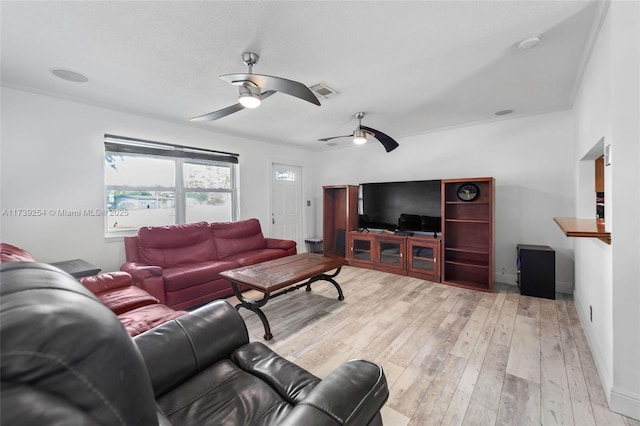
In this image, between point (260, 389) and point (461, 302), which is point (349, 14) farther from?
point (461, 302)

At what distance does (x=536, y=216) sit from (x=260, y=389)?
14.0 feet

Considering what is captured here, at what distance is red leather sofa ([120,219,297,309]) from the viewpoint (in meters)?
2.86

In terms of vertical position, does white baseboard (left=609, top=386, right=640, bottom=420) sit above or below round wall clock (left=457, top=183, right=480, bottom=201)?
below

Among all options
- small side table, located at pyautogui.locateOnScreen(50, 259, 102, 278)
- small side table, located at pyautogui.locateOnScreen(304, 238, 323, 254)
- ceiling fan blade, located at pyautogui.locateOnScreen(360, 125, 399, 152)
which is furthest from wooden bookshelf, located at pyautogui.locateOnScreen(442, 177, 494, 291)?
small side table, located at pyautogui.locateOnScreen(50, 259, 102, 278)

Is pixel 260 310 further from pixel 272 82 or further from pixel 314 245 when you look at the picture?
pixel 314 245

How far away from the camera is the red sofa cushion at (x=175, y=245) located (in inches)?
129

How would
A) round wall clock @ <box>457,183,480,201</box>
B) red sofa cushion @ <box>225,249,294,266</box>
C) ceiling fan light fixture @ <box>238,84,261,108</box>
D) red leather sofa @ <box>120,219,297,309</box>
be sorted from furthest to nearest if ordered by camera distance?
1. round wall clock @ <box>457,183,480,201</box>
2. red sofa cushion @ <box>225,249,294,266</box>
3. red leather sofa @ <box>120,219,297,309</box>
4. ceiling fan light fixture @ <box>238,84,261,108</box>

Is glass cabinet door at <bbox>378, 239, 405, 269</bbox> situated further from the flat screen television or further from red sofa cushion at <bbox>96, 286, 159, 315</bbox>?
red sofa cushion at <bbox>96, 286, 159, 315</bbox>

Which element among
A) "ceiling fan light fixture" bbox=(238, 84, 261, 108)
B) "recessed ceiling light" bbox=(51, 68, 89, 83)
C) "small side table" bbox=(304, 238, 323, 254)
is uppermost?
"recessed ceiling light" bbox=(51, 68, 89, 83)

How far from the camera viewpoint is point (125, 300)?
2074mm

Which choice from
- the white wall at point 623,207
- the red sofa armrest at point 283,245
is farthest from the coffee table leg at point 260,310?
the white wall at point 623,207

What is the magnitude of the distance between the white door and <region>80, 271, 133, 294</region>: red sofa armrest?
2997 millimetres

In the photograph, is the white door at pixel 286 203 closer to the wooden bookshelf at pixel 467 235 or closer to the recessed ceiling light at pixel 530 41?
the wooden bookshelf at pixel 467 235

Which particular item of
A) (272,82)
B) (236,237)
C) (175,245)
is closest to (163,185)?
(175,245)
